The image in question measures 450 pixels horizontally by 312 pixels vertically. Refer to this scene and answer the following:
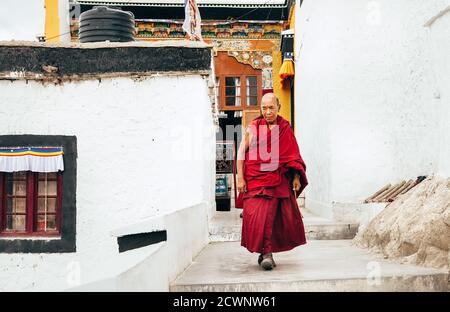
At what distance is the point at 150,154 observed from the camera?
19.1 feet

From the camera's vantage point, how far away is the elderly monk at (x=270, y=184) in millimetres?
4105

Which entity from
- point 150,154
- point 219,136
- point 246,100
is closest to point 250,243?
point 150,154

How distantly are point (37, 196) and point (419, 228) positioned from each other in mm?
4386

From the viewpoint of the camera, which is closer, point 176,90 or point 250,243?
point 250,243

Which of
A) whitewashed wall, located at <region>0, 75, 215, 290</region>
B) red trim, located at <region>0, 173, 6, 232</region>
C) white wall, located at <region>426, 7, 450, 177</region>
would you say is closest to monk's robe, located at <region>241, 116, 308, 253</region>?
white wall, located at <region>426, 7, 450, 177</region>

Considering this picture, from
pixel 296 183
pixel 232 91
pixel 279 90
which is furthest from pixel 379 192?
pixel 232 91

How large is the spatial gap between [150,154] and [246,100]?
9834 mm

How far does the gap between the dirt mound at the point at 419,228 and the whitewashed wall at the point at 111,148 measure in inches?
83.3

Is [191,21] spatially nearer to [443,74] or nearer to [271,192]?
[443,74]

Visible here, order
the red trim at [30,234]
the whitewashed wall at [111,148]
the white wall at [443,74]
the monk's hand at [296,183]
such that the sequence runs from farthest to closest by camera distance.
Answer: the red trim at [30,234], the whitewashed wall at [111,148], the white wall at [443,74], the monk's hand at [296,183]

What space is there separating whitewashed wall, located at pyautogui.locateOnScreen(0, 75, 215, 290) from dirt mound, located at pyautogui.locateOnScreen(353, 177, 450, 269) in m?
2.12

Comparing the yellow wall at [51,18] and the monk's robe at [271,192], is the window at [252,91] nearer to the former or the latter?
the yellow wall at [51,18]

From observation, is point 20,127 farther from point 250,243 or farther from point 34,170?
point 250,243

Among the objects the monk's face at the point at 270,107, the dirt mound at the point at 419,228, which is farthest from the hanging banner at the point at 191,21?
the dirt mound at the point at 419,228
